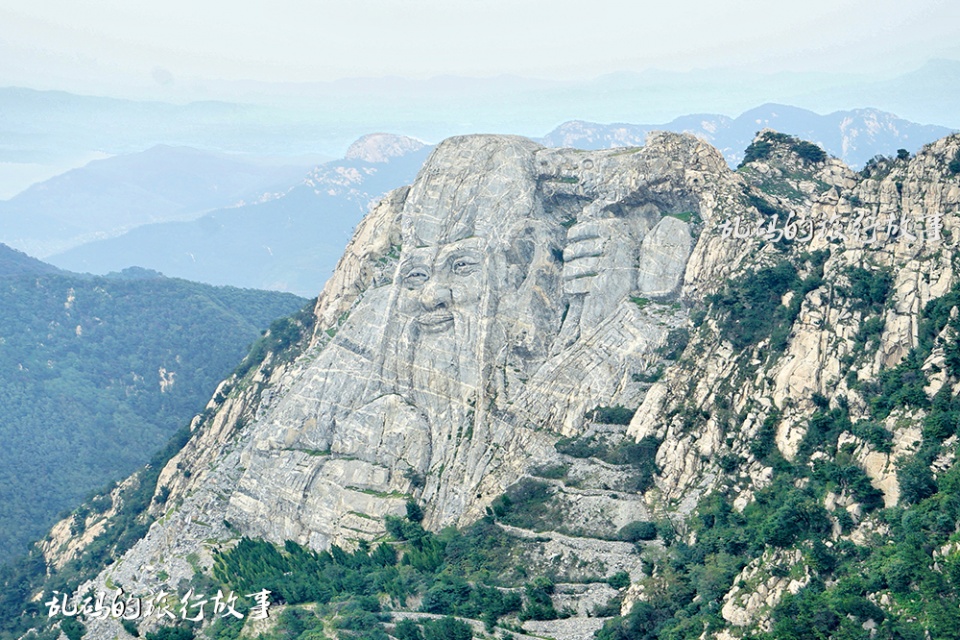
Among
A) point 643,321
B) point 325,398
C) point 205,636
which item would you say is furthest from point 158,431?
point 643,321

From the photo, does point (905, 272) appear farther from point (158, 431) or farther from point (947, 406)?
point (158, 431)

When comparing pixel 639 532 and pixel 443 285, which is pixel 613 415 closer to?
pixel 639 532

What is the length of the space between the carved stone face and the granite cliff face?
24cm

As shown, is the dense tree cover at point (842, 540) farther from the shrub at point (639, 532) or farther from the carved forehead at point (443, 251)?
the carved forehead at point (443, 251)

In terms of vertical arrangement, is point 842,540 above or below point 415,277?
below

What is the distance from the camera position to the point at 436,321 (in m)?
106

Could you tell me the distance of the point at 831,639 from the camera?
194ft

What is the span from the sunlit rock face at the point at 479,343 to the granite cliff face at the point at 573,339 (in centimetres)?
23

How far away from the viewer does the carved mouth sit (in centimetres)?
10606

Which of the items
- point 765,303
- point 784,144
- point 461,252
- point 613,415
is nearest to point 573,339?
point 613,415

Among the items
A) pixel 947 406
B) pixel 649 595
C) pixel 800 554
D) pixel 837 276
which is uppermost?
pixel 837 276

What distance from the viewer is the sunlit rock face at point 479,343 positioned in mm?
97875

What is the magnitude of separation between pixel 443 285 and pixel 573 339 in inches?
590

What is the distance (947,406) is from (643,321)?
3402 cm
